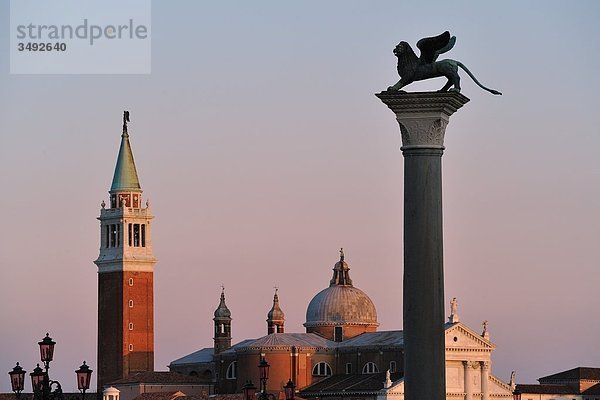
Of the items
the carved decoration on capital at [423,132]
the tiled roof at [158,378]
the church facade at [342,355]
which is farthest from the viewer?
the tiled roof at [158,378]

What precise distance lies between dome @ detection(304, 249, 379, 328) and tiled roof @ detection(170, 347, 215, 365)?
8169 mm

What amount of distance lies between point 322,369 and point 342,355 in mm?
1459

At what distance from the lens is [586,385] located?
116 m

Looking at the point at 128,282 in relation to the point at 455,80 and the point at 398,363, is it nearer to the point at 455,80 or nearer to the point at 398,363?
the point at 398,363

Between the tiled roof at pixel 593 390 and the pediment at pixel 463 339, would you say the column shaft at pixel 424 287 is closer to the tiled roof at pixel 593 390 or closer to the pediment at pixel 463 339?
the pediment at pixel 463 339

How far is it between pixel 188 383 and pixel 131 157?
13128 mm

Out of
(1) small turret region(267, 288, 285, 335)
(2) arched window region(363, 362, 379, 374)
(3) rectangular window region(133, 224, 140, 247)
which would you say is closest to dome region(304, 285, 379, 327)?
(1) small turret region(267, 288, 285, 335)

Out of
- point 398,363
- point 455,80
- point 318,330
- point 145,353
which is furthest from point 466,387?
point 455,80

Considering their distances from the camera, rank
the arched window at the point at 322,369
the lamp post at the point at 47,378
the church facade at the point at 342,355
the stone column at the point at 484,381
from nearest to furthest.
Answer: the lamp post at the point at 47,378 < the church facade at the point at 342,355 < the stone column at the point at 484,381 < the arched window at the point at 322,369

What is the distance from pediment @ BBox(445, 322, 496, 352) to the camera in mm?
98750

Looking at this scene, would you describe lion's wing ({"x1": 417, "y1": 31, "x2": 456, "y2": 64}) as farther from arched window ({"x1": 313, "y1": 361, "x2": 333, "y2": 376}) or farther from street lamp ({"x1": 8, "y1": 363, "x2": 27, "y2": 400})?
arched window ({"x1": 313, "y1": 361, "x2": 333, "y2": 376})

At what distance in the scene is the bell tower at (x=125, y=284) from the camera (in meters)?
106

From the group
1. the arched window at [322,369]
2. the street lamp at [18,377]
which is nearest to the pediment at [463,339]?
the arched window at [322,369]

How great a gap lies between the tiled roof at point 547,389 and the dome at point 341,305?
933 centimetres
